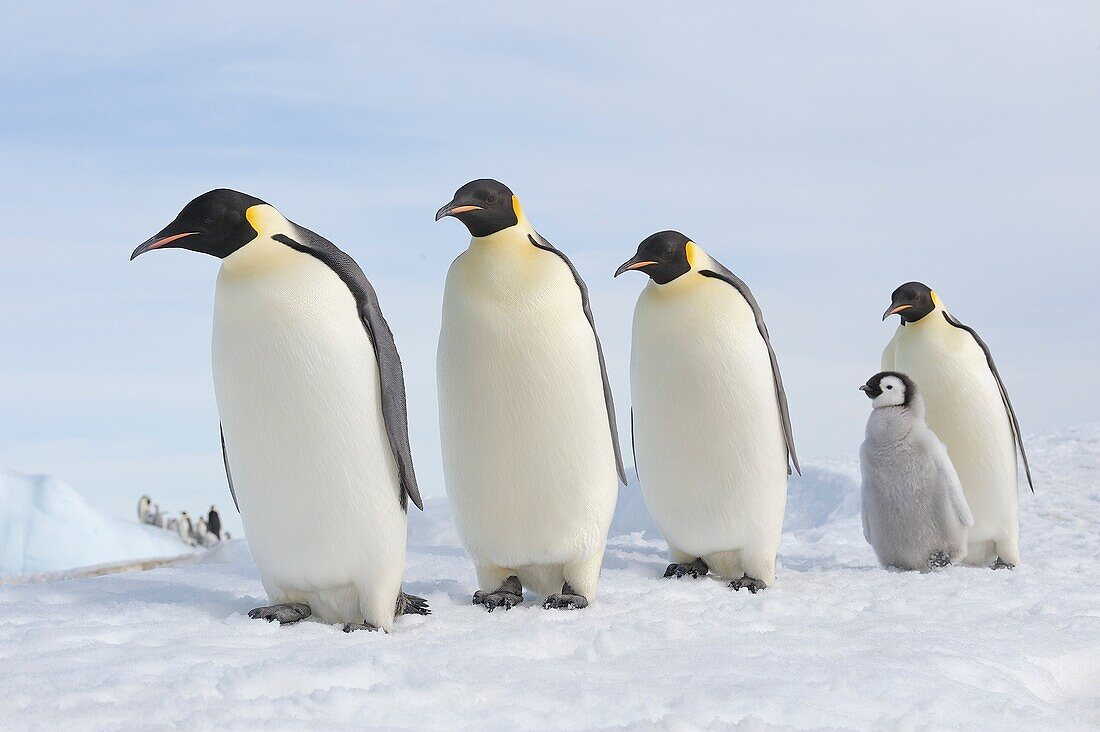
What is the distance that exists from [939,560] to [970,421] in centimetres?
87

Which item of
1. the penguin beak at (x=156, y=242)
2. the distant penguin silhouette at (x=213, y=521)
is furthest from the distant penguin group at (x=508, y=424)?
the distant penguin silhouette at (x=213, y=521)

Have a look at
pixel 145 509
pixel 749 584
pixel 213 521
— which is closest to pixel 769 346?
pixel 749 584

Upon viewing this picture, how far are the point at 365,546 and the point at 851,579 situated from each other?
107 inches

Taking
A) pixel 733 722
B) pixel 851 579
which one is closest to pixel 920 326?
pixel 851 579

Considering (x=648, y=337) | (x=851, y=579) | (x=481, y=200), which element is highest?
(x=481, y=200)

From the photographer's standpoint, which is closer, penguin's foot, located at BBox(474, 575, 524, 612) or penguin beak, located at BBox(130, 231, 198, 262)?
penguin beak, located at BBox(130, 231, 198, 262)

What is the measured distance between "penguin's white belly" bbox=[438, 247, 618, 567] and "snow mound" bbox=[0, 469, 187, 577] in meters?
10.5

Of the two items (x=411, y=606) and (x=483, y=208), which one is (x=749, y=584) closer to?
(x=411, y=606)

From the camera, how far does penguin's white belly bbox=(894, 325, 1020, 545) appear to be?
604 cm

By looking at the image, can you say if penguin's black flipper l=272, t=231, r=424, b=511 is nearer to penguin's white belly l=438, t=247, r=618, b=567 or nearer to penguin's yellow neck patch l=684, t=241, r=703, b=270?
penguin's white belly l=438, t=247, r=618, b=567

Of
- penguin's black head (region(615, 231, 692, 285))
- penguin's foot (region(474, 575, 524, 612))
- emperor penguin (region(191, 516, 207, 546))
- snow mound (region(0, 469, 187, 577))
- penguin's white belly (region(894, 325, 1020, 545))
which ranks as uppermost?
penguin's black head (region(615, 231, 692, 285))

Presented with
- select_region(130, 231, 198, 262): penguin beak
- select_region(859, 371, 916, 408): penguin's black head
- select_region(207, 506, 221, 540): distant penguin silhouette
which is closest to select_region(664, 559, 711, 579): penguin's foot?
select_region(859, 371, 916, 408): penguin's black head

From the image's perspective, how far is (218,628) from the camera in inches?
127

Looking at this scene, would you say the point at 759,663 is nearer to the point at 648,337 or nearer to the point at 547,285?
the point at 547,285
